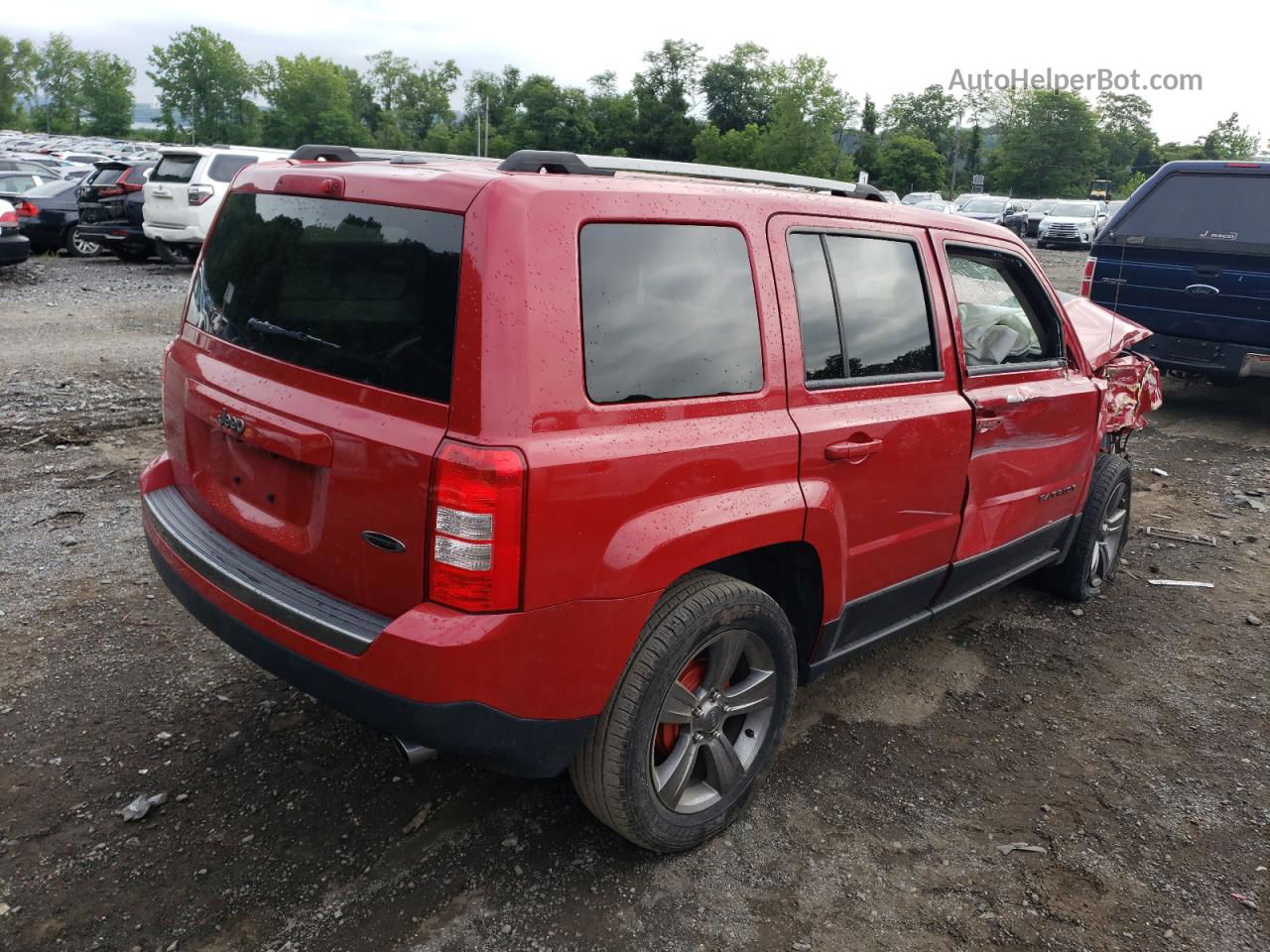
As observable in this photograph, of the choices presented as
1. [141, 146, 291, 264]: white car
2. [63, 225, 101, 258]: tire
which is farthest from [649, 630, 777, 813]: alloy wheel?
[63, 225, 101, 258]: tire

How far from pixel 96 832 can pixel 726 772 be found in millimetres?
1842

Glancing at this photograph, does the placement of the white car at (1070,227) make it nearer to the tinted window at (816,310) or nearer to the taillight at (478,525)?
the tinted window at (816,310)

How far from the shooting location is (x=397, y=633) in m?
2.33

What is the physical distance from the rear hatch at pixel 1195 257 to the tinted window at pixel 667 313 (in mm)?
6879

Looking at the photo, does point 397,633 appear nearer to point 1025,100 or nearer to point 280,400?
point 280,400

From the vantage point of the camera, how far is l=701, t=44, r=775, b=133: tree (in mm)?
96000

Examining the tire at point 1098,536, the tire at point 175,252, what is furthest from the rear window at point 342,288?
the tire at point 175,252

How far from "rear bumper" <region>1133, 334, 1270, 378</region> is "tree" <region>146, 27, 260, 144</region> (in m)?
114

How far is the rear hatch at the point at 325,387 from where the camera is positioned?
235 centimetres

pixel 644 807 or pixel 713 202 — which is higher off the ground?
pixel 713 202

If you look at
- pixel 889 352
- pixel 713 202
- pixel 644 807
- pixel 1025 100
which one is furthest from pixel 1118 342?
pixel 1025 100

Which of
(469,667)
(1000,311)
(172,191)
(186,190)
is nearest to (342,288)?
(469,667)

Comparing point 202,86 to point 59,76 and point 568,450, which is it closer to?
point 59,76

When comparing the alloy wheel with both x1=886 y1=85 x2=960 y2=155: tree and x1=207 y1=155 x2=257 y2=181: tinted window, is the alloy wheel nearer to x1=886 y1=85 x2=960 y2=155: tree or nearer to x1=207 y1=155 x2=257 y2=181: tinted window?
x1=207 y1=155 x2=257 y2=181: tinted window
